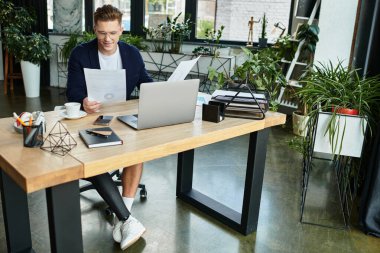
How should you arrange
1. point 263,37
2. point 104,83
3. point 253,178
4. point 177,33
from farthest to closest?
point 177,33 → point 263,37 → point 253,178 → point 104,83

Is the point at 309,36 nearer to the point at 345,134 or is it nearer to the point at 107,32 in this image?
the point at 345,134

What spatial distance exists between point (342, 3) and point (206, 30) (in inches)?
90.0

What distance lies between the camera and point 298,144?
11.6 feet

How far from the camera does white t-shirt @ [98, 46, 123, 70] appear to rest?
7.89 feet

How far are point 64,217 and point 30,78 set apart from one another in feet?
15.3

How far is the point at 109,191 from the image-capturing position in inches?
77.9

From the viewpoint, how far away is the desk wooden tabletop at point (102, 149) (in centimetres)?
126

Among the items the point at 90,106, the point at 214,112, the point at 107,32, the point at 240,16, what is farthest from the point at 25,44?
the point at 214,112

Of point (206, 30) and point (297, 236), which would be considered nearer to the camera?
A: point (297, 236)

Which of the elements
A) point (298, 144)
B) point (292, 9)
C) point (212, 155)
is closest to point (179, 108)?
point (212, 155)

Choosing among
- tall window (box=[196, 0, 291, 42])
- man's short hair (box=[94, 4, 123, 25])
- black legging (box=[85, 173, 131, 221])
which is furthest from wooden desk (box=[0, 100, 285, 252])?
tall window (box=[196, 0, 291, 42])

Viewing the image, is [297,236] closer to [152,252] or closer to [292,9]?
[152,252]

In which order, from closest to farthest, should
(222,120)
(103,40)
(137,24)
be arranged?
1. (222,120)
2. (103,40)
3. (137,24)

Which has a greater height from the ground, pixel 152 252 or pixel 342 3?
pixel 342 3
